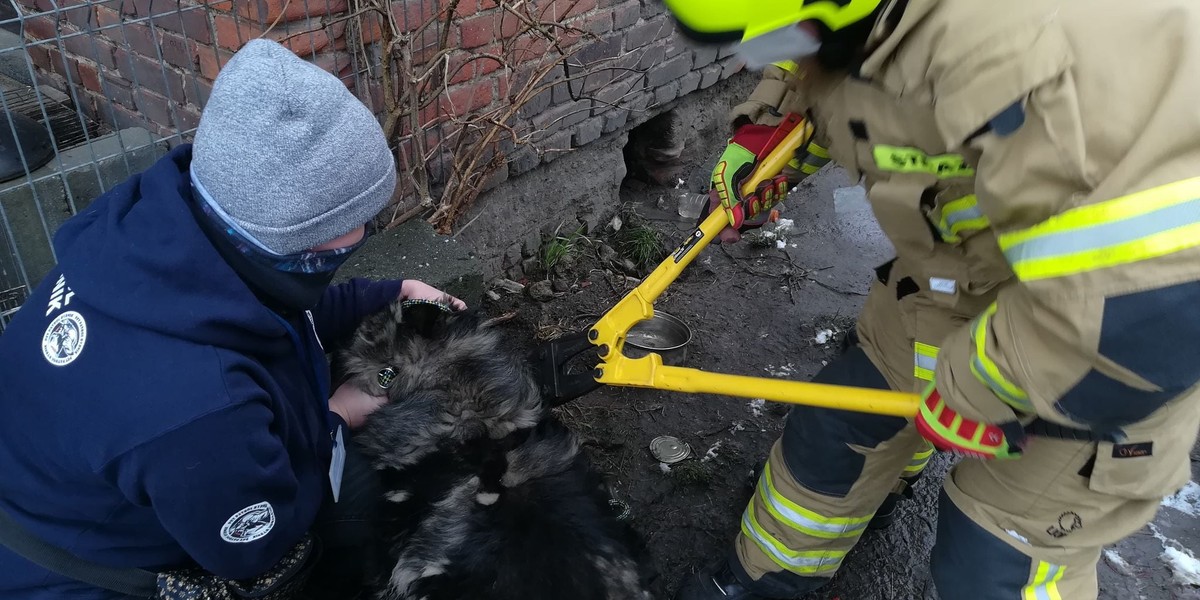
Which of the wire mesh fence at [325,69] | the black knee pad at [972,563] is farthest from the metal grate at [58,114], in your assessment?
the black knee pad at [972,563]

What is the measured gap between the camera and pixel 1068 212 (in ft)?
4.08

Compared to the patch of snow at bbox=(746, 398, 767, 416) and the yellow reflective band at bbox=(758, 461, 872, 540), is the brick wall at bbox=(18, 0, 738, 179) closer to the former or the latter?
the patch of snow at bbox=(746, 398, 767, 416)

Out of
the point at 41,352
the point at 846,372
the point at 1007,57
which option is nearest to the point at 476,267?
the point at 846,372

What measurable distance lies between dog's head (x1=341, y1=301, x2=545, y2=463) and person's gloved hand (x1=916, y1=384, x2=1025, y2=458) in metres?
0.85

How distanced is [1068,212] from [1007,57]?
275 mm

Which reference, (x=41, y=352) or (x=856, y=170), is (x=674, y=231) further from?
(x=41, y=352)

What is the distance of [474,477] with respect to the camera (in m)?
1.63

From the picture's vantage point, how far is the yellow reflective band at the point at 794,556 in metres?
2.10

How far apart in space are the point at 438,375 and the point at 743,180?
1.00m

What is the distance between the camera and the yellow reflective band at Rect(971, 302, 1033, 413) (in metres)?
1.40

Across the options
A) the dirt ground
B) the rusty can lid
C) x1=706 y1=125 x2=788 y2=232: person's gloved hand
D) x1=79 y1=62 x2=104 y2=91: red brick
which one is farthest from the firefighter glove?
x1=79 y1=62 x2=104 y2=91: red brick

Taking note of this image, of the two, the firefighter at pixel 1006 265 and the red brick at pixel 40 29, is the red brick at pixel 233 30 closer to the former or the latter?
the red brick at pixel 40 29

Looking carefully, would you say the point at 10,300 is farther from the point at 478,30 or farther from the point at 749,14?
the point at 749,14

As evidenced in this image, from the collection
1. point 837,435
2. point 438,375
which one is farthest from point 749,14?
point 837,435
